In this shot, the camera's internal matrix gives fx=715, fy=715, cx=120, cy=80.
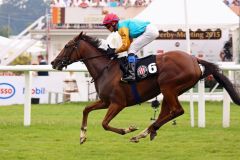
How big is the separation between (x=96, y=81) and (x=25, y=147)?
53.6 inches

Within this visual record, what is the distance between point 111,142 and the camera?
10477 mm

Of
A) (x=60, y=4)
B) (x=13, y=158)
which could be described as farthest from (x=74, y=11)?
(x=13, y=158)

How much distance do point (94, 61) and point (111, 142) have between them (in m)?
1.22

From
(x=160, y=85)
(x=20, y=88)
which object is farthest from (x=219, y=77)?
(x=20, y=88)

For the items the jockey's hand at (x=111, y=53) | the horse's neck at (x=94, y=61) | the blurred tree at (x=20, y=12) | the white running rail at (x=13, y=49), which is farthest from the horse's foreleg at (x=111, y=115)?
the blurred tree at (x=20, y=12)

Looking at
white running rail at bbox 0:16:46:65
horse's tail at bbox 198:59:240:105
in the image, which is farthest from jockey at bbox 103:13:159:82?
white running rail at bbox 0:16:46:65

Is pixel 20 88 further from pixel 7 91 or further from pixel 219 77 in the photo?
pixel 219 77

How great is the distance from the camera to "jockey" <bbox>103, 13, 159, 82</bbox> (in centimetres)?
988

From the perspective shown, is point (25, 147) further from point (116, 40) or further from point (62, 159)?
point (116, 40)

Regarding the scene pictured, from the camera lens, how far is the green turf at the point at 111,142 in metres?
9.12

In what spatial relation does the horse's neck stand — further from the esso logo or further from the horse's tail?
the esso logo

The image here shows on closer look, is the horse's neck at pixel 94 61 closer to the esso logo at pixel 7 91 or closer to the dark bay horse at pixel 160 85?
the dark bay horse at pixel 160 85

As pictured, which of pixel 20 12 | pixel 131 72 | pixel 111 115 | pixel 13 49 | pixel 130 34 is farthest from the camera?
pixel 20 12

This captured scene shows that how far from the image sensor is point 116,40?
2198 cm
